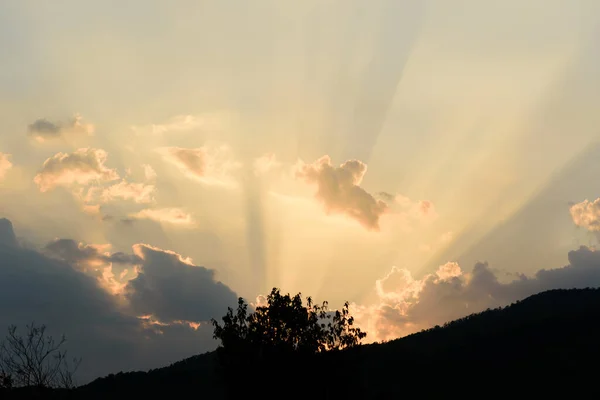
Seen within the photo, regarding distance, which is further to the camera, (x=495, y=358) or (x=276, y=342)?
(x=495, y=358)

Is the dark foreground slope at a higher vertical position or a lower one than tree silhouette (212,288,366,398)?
higher

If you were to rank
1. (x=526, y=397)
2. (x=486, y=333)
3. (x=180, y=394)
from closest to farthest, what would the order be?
1. (x=526, y=397)
2. (x=486, y=333)
3. (x=180, y=394)

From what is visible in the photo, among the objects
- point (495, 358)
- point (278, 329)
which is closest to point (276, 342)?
point (278, 329)

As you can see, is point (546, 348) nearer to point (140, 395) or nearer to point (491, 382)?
point (491, 382)

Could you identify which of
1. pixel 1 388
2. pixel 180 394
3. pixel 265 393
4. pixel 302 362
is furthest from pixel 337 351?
pixel 180 394

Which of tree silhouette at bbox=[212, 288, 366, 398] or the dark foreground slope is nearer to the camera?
tree silhouette at bbox=[212, 288, 366, 398]

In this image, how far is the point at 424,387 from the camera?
106188mm

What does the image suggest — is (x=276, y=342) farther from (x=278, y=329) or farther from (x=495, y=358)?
(x=495, y=358)

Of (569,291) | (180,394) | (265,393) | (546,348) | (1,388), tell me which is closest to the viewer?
(1,388)

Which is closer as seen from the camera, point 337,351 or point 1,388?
point 1,388

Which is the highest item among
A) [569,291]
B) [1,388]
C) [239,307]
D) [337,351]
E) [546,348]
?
[569,291]

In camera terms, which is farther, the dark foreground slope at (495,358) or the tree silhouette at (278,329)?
the dark foreground slope at (495,358)

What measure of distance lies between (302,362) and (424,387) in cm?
6631

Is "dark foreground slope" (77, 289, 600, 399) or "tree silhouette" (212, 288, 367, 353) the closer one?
"tree silhouette" (212, 288, 367, 353)
